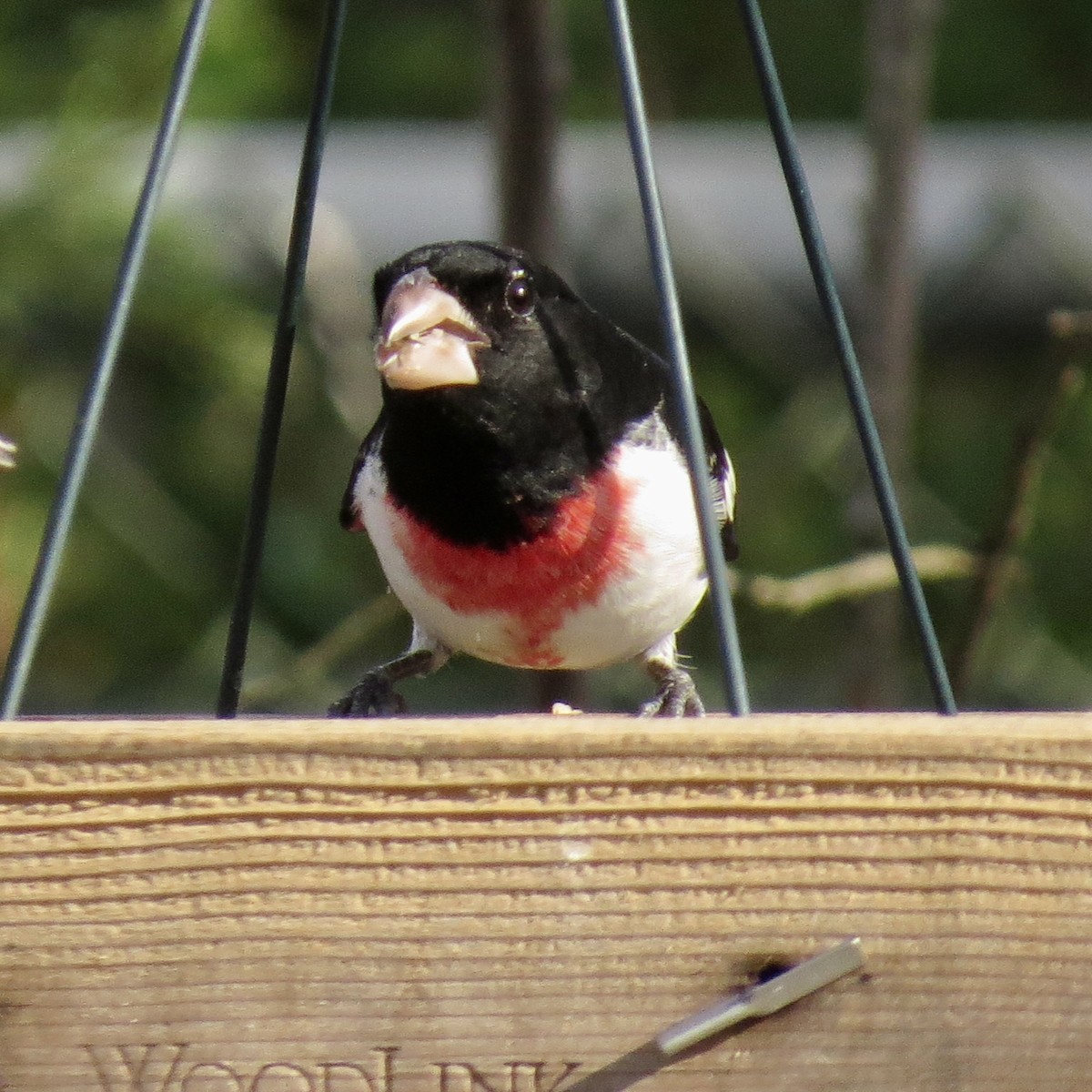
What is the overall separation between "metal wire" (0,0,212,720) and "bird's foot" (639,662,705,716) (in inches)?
29.3

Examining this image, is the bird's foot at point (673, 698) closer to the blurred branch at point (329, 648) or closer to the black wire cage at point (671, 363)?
the black wire cage at point (671, 363)

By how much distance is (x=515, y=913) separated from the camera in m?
1.42

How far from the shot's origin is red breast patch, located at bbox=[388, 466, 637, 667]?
2.11 metres

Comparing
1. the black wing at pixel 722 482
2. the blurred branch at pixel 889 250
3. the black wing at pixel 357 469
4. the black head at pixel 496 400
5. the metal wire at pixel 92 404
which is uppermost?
the blurred branch at pixel 889 250

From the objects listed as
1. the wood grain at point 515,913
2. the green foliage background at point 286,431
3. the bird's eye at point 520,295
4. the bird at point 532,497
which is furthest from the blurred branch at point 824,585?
the wood grain at point 515,913

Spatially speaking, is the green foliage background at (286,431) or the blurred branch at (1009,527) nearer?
the blurred branch at (1009,527)

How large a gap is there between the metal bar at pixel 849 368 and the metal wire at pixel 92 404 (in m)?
0.47

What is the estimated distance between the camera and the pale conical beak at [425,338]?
188cm

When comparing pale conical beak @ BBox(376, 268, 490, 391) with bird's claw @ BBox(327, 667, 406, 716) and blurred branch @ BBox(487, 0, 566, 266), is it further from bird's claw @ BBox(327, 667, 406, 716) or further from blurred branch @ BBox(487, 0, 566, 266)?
blurred branch @ BBox(487, 0, 566, 266)

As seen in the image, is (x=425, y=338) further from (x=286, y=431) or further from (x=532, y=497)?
(x=286, y=431)

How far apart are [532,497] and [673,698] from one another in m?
0.27

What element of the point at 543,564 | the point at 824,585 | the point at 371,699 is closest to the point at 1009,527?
the point at 824,585

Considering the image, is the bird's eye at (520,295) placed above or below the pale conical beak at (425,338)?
above

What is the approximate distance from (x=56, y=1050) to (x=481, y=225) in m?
2.19
